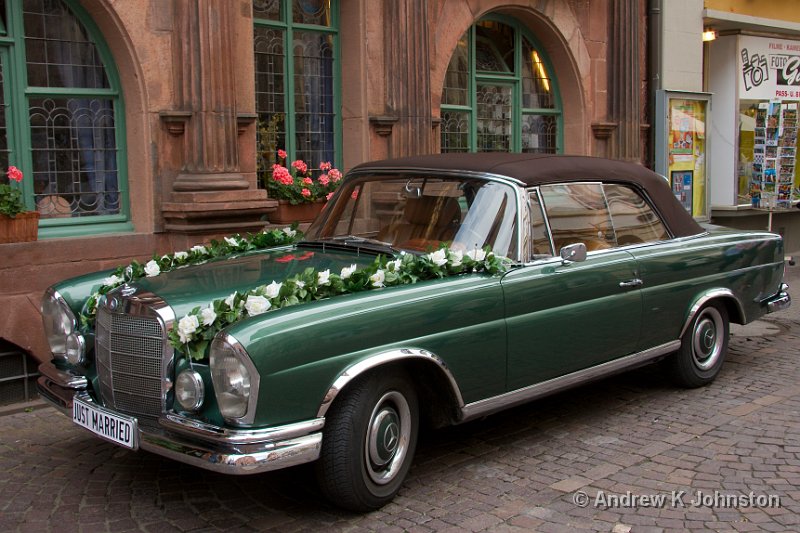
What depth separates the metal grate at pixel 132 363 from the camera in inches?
164

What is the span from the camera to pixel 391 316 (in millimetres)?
4328

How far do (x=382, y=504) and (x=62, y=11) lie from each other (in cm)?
521

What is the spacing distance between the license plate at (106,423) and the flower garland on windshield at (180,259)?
1.66 feet

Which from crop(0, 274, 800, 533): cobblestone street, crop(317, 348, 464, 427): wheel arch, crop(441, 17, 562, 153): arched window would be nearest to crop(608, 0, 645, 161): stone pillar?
crop(441, 17, 562, 153): arched window

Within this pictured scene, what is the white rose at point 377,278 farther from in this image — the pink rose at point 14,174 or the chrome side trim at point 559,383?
the pink rose at point 14,174

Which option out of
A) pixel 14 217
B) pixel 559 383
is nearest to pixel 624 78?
pixel 559 383

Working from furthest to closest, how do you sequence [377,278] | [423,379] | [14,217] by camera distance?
[14,217], [423,379], [377,278]

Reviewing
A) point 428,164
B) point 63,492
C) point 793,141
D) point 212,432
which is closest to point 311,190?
A: point 428,164

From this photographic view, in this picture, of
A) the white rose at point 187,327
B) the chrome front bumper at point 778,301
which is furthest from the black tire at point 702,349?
the white rose at point 187,327

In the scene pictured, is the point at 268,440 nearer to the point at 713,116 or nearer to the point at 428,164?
the point at 428,164

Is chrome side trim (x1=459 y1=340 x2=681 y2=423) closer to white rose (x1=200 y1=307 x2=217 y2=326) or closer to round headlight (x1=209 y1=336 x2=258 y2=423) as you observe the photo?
round headlight (x1=209 y1=336 x2=258 y2=423)

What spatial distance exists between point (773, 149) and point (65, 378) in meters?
11.0

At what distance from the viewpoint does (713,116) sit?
14.1m

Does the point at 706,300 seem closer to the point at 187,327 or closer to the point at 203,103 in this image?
the point at 187,327
